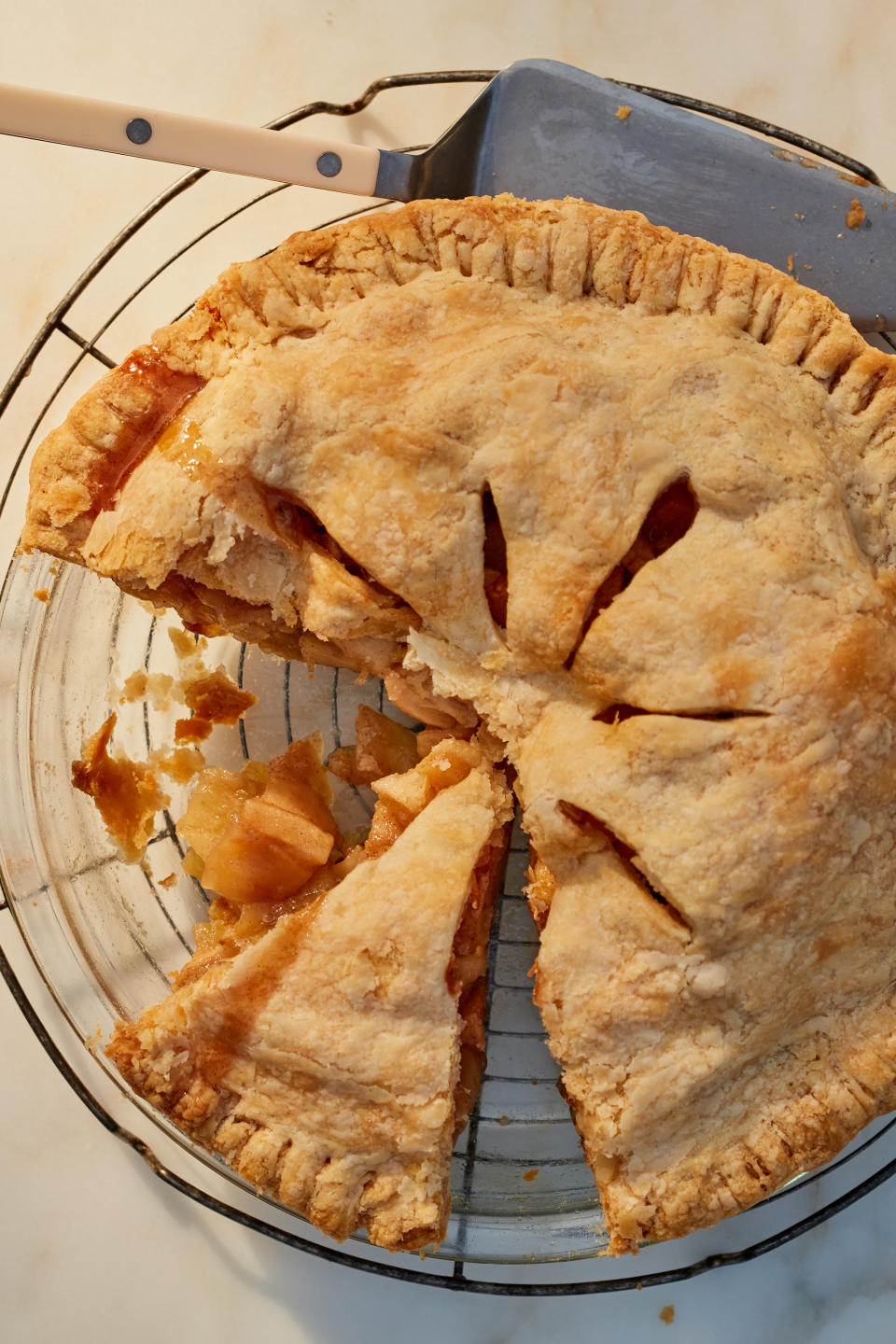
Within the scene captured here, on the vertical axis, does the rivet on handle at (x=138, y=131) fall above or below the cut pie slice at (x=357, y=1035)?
above

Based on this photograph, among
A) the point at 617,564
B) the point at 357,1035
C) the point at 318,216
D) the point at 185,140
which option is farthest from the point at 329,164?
the point at 357,1035

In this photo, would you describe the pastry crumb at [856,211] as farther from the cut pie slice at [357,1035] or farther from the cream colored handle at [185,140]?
the cut pie slice at [357,1035]

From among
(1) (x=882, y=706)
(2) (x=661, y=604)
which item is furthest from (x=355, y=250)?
(1) (x=882, y=706)

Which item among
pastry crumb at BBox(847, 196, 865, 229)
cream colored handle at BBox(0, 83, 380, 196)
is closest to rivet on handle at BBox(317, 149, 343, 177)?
cream colored handle at BBox(0, 83, 380, 196)

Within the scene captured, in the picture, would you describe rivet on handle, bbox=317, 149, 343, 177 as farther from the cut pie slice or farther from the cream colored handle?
the cut pie slice

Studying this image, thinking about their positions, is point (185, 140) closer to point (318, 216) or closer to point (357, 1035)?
point (318, 216)

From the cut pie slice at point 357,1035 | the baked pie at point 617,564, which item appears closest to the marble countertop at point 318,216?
the cut pie slice at point 357,1035
